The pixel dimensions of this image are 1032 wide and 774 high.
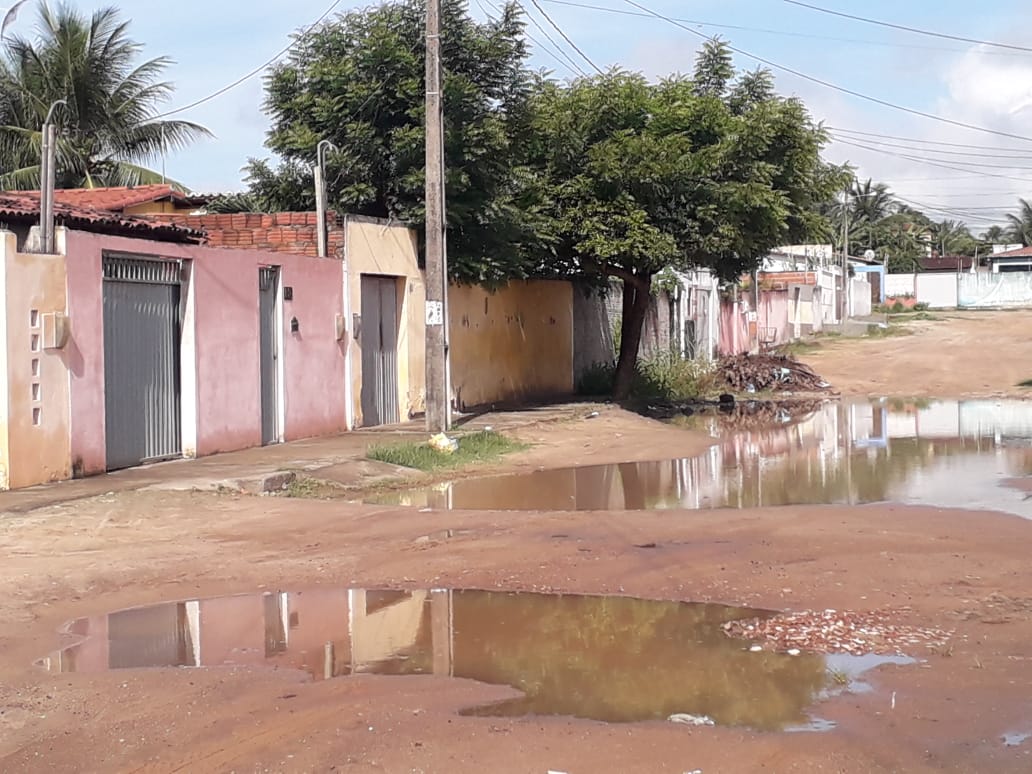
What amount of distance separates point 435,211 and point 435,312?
59.8 inches

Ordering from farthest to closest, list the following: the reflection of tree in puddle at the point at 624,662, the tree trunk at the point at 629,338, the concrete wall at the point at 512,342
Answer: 1. the tree trunk at the point at 629,338
2. the concrete wall at the point at 512,342
3. the reflection of tree in puddle at the point at 624,662

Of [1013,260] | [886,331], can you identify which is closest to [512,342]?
[886,331]

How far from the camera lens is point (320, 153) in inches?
788

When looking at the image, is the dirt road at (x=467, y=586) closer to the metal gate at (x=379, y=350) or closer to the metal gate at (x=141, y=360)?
the metal gate at (x=141, y=360)

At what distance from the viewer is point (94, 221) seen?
17125 millimetres

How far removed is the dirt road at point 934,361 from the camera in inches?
1302

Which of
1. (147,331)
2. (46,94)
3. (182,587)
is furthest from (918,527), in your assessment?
(46,94)

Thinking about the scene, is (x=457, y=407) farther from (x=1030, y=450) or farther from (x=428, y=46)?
(x=1030, y=450)

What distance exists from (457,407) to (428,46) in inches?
315

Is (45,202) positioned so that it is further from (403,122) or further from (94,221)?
(403,122)

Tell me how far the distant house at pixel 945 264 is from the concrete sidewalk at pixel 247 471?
262 ft

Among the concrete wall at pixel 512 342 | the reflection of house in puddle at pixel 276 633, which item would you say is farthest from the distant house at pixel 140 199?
the reflection of house in puddle at pixel 276 633

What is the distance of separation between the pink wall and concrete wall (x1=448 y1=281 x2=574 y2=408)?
4583 millimetres

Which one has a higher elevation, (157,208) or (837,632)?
(157,208)
